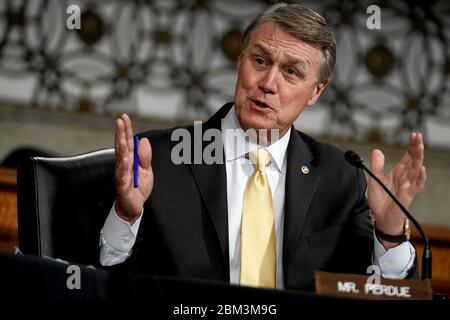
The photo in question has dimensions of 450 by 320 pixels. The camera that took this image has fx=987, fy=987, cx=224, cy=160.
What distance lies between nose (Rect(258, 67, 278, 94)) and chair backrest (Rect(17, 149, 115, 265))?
51 centimetres

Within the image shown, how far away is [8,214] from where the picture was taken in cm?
411

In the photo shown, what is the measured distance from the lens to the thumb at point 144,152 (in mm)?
2447

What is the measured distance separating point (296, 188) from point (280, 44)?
417 mm

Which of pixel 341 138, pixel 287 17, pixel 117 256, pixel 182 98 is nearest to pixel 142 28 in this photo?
pixel 182 98

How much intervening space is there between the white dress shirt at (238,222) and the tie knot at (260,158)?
2 centimetres

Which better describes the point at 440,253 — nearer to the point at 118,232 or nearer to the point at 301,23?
the point at 301,23

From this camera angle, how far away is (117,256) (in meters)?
2.53

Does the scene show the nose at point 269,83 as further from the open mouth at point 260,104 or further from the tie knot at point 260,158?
the tie knot at point 260,158

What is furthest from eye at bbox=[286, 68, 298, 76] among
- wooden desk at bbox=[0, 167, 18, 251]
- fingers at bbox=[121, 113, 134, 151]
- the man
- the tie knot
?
wooden desk at bbox=[0, 167, 18, 251]

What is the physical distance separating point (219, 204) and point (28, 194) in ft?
1.68

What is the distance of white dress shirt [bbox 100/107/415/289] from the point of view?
251 cm

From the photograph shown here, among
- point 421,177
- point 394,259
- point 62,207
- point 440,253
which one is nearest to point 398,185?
point 421,177

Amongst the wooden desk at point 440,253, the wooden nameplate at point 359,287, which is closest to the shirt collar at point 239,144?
the wooden nameplate at point 359,287

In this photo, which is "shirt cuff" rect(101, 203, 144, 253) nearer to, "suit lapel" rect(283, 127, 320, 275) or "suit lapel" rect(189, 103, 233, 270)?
"suit lapel" rect(189, 103, 233, 270)
